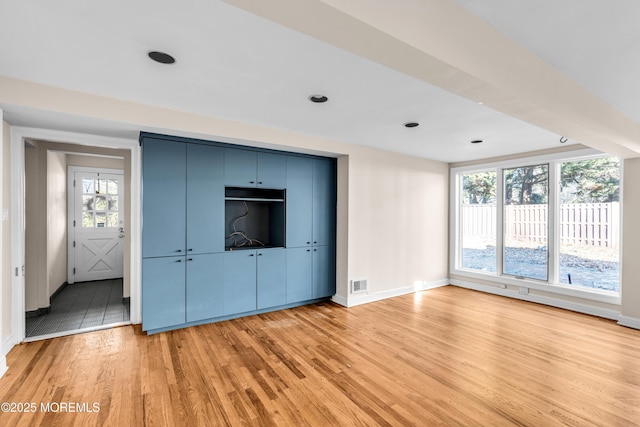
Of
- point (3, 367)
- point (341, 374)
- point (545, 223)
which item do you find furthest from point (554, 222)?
point (3, 367)

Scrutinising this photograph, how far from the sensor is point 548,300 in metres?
4.59

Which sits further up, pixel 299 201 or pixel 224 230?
pixel 299 201

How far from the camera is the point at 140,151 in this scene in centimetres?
357

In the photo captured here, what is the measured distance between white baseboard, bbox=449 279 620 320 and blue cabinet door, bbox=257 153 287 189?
13.3 ft

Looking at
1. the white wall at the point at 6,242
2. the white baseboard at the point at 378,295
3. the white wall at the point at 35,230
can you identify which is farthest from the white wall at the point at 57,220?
the white baseboard at the point at 378,295

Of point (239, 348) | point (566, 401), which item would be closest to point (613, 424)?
point (566, 401)

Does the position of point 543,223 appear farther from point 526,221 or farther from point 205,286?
point 205,286

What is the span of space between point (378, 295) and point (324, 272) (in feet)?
3.20

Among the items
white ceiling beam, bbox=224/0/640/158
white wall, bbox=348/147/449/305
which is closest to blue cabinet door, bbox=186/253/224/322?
white wall, bbox=348/147/449/305

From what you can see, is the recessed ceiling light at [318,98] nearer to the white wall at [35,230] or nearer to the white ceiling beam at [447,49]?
the white ceiling beam at [447,49]

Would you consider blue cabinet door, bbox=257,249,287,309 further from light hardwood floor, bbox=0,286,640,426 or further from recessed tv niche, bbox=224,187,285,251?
light hardwood floor, bbox=0,286,640,426

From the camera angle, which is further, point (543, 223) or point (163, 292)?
point (543, 223)

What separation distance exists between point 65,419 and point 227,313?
6.25ft

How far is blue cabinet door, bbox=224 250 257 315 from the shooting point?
3.82 meters
